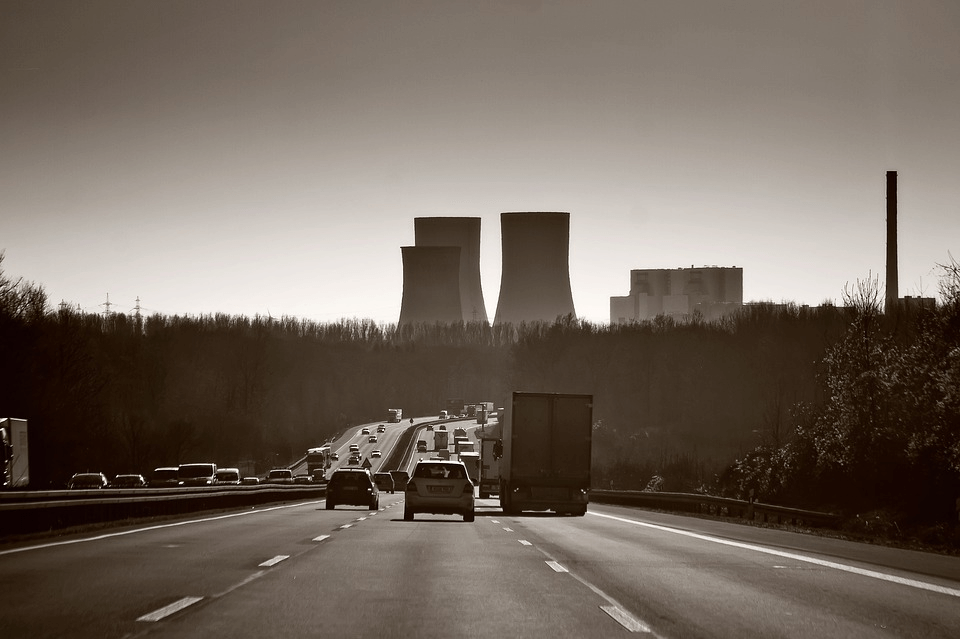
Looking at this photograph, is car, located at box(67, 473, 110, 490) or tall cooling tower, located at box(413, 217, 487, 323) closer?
car, located at box(67, 473, 110, 490)

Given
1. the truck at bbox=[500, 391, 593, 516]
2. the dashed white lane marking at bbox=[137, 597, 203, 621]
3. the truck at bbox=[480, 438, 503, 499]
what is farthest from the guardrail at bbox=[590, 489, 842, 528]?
the dashed white lane marking at bbox=[137, 597, 203, 621]

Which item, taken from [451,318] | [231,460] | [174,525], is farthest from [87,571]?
[451,318]

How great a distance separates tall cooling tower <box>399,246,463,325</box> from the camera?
5994 inches

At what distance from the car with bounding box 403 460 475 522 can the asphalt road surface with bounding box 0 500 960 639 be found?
32.7ft

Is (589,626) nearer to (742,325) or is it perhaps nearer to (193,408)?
(193,408)

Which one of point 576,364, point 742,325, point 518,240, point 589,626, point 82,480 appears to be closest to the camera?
point 589,626

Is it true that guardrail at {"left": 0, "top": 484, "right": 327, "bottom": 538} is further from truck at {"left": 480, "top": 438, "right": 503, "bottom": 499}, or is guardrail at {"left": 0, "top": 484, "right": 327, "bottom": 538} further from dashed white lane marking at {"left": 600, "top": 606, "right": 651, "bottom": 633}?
truck at {"left": 480, "top": 438, "right": 503, "bottom": 499}

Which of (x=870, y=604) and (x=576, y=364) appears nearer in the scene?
(x=870, y=604)

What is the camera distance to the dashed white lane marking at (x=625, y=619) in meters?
10.1

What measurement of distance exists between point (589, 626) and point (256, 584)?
4627 millimetres

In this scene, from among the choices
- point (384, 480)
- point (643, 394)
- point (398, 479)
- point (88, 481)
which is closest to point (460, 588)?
point (88, 481)

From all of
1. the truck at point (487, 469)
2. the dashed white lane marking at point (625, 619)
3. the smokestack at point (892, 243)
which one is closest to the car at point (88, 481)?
the truck at point (487, 469)

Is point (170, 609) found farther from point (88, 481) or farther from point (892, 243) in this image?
point (892, 243)

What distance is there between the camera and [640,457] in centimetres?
12681
